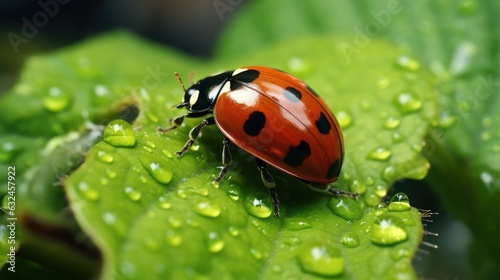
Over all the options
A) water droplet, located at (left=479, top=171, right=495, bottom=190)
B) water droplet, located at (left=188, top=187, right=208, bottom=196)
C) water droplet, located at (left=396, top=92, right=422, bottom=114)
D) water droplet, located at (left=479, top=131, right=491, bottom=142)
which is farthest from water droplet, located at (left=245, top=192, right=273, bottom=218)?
water droplet, located at (left=479, top=131, right=491, bottom=142)

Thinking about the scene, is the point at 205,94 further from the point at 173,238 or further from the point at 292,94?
the point at 173,238

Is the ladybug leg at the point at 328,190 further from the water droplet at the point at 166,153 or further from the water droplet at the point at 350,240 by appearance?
the water droplet at the point at 166,153

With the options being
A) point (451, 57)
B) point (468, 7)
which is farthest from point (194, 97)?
point (468, 7)

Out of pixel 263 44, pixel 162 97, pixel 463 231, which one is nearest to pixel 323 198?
pixel 162 97

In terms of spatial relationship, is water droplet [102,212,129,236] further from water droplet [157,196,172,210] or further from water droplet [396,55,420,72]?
water droplet [396,55,420,72]

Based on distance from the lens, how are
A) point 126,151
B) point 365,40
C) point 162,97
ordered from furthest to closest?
point 365,40
point 162,97
point 126,151

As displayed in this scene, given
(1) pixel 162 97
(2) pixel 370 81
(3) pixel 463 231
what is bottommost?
(3) pixel 463 231

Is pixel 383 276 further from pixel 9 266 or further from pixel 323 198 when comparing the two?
pixel 9 266
